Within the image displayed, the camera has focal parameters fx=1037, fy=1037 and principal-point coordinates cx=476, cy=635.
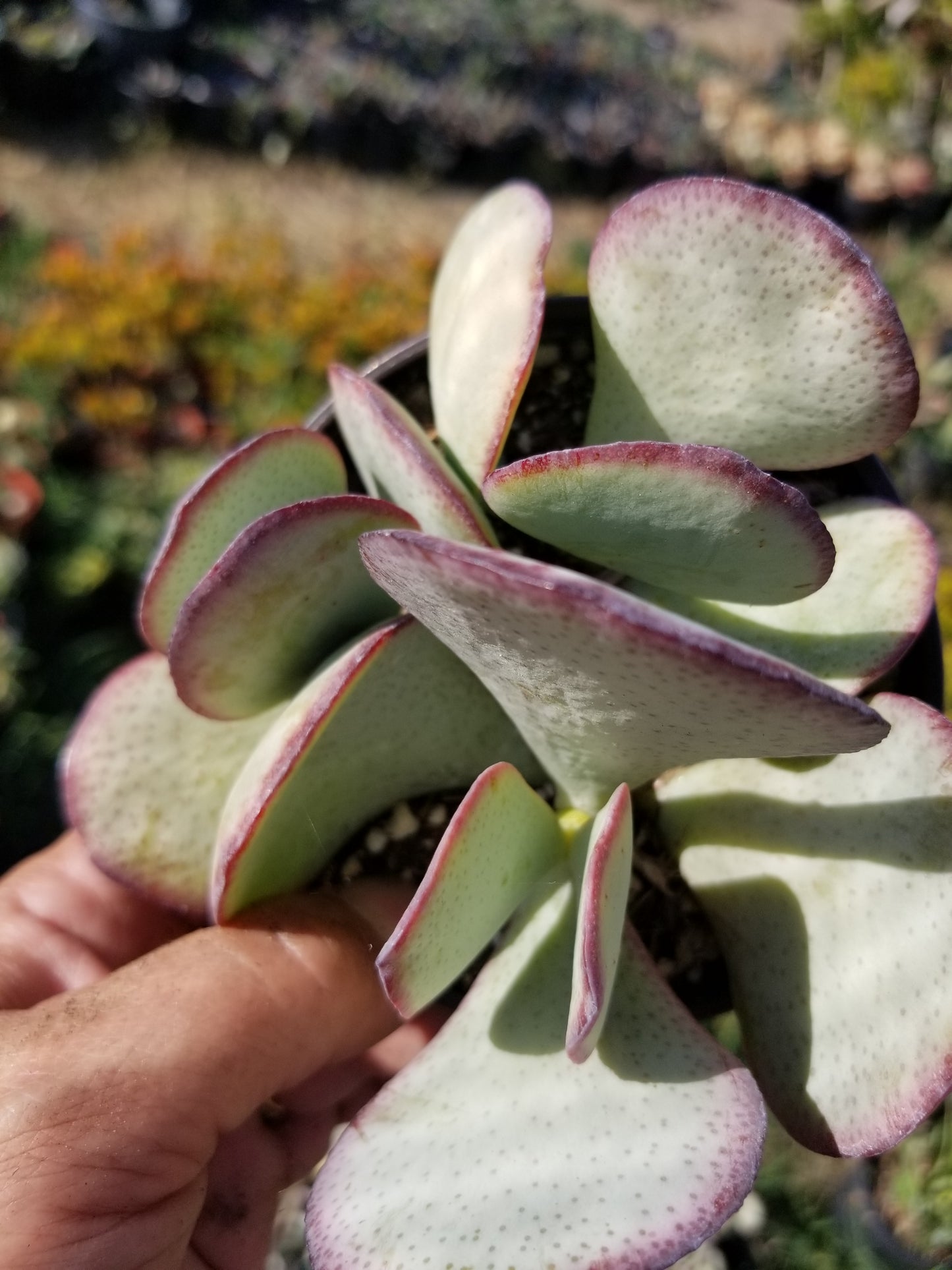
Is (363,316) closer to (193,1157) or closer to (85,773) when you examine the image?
(85,773)

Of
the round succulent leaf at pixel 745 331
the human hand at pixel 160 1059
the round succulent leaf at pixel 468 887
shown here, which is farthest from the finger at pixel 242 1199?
the round succulent leaf at pixel 745 331

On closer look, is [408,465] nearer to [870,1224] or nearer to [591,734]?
[591,734]

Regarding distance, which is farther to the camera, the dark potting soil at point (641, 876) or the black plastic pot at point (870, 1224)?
the black plastic pot at point (870, 1224)

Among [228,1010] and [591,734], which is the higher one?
[591,734]

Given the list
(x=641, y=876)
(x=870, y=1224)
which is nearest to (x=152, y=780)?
(x=641, y=876)

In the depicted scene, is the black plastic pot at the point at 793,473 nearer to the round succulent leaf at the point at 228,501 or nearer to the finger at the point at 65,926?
the round succulent leaf at the point at 228,501

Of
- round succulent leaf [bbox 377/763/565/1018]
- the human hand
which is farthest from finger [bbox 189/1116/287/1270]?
round succulent leaf [bbox 377/763/565/1018]

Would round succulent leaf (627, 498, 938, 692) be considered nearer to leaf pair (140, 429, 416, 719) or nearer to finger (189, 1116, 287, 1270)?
leaf pair (140, 429, 416, 719)

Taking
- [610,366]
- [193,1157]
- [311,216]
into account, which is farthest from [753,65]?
[193,1157]
